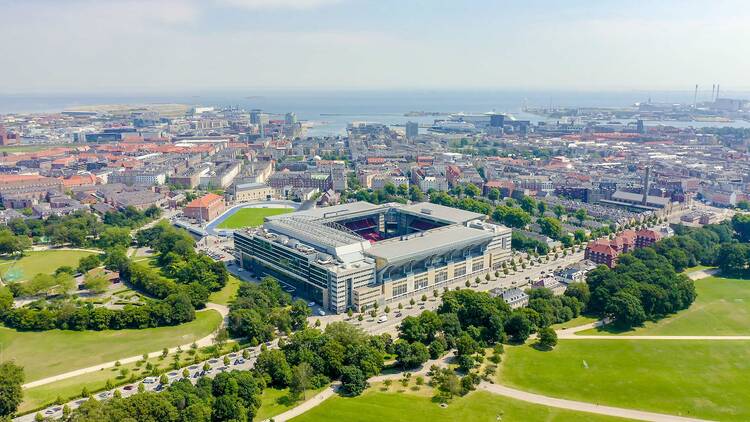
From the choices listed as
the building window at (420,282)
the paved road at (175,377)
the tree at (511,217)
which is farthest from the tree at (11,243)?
the tree at (511,217)

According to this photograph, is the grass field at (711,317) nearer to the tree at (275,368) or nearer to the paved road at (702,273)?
the paved road at (702,273)

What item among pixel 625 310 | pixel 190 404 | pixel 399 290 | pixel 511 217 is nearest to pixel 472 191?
pixel 511 217

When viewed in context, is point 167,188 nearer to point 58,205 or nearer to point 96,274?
point 58,205

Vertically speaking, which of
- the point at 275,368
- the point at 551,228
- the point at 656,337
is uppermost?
the point at 551,228

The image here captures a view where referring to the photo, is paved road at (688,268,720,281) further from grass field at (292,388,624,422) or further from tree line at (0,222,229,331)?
tree line at (0,222,229,331)

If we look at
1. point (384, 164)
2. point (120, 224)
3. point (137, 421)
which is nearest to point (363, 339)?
point (137, 421)

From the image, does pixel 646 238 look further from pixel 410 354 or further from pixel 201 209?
pixel 201 209
